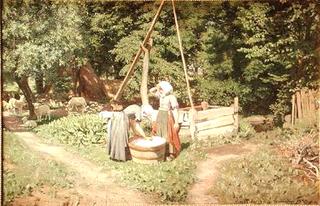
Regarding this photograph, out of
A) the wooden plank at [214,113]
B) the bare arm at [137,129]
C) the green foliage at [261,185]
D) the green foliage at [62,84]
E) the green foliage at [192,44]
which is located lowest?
the green foliage at [261,185]

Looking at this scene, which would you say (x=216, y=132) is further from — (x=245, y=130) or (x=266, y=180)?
(x=266, y=180)

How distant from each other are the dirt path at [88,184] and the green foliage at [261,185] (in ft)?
3.24

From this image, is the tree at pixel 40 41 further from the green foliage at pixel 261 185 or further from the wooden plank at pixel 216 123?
the green foliage at pixel 261 185

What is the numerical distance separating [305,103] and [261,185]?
1.15 m

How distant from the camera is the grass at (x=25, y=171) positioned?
526 cm

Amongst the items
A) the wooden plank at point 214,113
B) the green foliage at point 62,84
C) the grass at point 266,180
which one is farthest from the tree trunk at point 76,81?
the grass at point 266,180

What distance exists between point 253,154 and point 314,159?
0.76 meters

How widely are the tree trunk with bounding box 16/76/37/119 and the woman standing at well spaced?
1443 millimetres

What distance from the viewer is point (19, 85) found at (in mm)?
5453

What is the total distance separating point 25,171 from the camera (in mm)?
5305

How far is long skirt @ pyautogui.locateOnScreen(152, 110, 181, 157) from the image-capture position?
5.62 m

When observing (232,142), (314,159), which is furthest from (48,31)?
(314,159)

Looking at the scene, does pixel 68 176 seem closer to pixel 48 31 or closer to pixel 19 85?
pixel 19 85

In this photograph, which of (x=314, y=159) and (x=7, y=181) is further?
(x=314, y=159)
